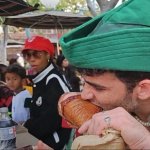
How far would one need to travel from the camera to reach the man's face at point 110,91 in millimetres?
1215

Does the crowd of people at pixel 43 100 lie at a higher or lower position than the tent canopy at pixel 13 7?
lower

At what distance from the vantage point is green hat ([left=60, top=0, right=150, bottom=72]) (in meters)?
1.13

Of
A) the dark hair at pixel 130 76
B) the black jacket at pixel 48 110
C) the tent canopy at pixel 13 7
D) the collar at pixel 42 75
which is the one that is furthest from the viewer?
the tent canopy at pixel 13 7

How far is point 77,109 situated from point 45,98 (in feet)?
7.56

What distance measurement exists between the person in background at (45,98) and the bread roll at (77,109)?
2.04 meters

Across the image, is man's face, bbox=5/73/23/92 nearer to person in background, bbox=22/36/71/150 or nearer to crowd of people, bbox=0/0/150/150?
person in background, bbox=22/36/71/150

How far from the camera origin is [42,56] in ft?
Answer: 13.3

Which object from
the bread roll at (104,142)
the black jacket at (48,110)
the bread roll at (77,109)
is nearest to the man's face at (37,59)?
the black jacket at (48,110)

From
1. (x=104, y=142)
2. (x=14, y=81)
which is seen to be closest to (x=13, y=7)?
(x=14, y=81)

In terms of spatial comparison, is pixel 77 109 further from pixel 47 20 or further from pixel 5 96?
pixel 47 20

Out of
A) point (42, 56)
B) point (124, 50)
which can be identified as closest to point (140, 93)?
point (124, 50)

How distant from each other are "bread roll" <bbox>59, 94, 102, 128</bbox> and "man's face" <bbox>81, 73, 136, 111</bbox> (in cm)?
10

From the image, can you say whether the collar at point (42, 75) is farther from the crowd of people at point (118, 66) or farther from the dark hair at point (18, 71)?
the crowd of people at point (118, 66)

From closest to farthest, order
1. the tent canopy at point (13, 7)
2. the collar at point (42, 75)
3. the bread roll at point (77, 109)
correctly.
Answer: the bread roll at point (77, 109)
the collar at point (42, 75)
the tent canopy at point (13, 7)
